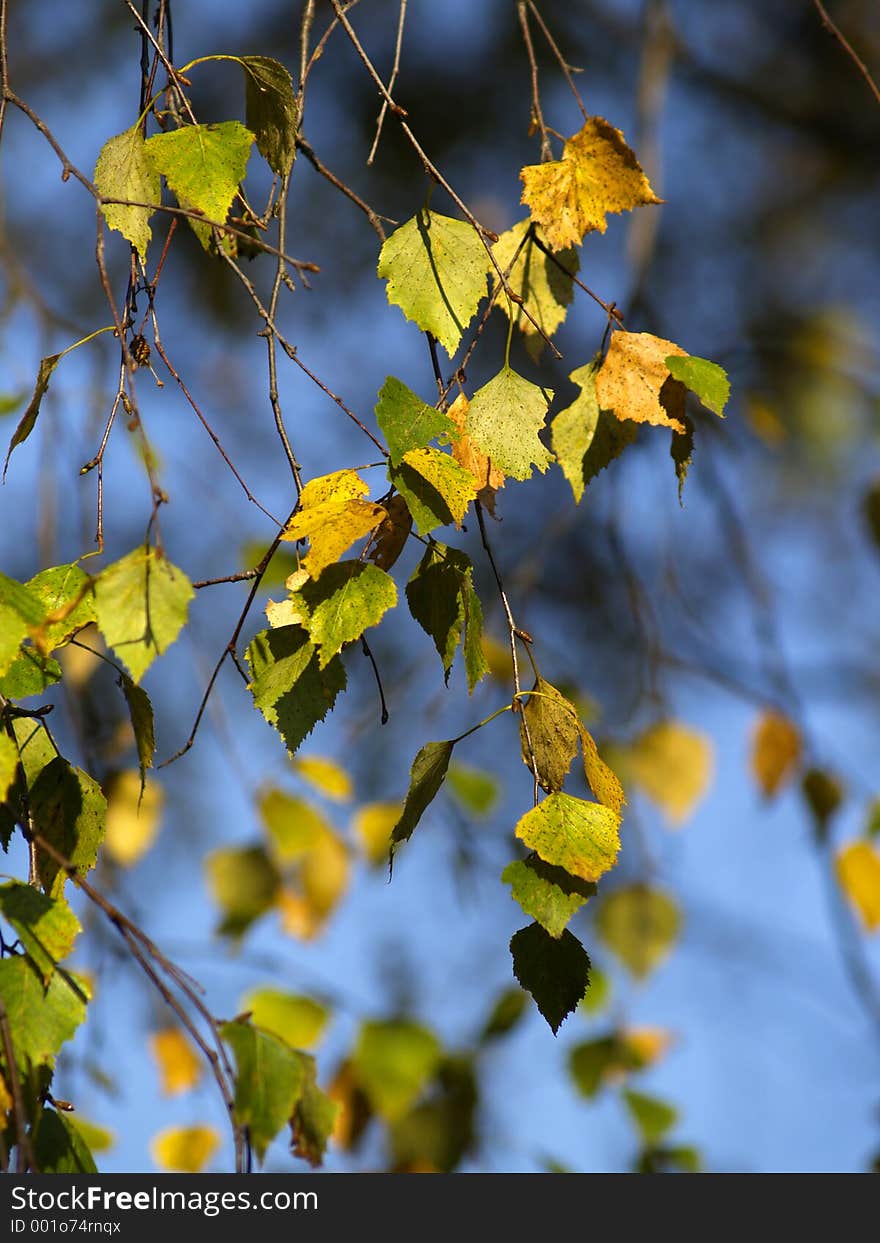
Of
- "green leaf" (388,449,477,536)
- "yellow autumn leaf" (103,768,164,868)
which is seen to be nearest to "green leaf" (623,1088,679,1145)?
"yellow autumn leaf" (103,768,164,868)

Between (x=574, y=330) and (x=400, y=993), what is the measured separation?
6.15 ft

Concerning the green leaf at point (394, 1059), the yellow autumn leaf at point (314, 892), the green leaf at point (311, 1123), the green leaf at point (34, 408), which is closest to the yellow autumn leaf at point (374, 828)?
the yellow autumn leaf at point (314, 892)

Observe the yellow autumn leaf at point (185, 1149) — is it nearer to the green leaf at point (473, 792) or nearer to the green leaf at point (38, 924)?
the green leaf at point (473, 792)

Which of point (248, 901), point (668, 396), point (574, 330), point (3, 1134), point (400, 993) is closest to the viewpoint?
point (3, 1134)

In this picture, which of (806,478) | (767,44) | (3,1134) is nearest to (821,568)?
(806,478)

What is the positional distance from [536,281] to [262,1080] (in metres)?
0.51

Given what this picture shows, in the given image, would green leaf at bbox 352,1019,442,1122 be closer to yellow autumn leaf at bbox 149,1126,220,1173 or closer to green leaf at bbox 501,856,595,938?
yellow autumn leaf at bbox 149,1126,220,1173

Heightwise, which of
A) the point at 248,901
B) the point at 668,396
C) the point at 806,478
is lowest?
the point at 668,396

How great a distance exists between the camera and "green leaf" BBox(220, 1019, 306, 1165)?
2.16ft

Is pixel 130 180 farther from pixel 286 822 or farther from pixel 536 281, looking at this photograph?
pixel 286 822

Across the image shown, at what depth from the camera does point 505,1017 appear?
5.86 ft

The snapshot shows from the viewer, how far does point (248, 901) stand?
5.79ft
